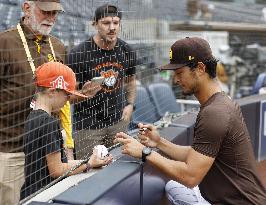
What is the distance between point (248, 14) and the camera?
1221 cm

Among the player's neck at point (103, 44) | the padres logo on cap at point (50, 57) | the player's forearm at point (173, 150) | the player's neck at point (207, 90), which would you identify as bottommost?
the player's forearm at point (173, 150)

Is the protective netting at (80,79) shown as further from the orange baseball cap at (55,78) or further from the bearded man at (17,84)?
the orange baseball cap at (55,78)

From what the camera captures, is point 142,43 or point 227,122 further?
point 142,43

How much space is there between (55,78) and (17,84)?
1.70 ft

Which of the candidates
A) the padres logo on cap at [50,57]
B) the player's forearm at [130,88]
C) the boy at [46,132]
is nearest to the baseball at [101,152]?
the boy at [46,132]

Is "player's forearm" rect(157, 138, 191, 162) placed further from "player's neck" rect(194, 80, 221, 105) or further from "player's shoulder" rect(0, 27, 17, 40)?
"player's shoulder" rect(0, 27, 17, 40)

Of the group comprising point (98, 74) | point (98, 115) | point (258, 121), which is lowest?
point (258, 121)

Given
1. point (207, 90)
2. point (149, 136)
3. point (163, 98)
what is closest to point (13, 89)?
point (149, 136)

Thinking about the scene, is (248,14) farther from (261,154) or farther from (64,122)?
(64,122)

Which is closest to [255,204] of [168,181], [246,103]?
[168,181]

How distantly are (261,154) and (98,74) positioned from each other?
2.97 meters

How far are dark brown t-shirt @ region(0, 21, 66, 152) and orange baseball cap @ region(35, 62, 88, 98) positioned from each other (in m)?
0.37

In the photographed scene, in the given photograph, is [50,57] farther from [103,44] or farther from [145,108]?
[145,108]

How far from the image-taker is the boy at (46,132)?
3076 millimetres
